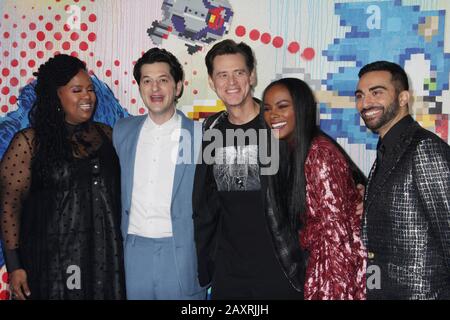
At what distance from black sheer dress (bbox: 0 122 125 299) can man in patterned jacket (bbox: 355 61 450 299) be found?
1.41 m

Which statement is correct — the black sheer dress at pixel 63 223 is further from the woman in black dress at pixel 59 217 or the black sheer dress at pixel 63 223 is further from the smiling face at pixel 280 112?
the smiling face at pixel 280 112

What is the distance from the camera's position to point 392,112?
92.5 inches

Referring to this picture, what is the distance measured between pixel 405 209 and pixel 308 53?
1.31 metres

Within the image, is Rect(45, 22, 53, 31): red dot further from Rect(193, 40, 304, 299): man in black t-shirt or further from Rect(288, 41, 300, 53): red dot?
Rect(288, 41, 300, 53): red dot

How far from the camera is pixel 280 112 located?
95.2 inches

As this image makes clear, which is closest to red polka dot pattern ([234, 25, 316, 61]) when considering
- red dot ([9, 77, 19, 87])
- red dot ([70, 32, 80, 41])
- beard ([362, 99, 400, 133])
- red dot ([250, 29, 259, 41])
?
red dot ([250, 29, 259, 41])

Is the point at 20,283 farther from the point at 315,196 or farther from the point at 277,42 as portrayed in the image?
the point at 277,42

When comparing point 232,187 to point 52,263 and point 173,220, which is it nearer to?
point 173,220

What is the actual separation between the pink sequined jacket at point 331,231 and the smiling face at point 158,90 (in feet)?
2.93

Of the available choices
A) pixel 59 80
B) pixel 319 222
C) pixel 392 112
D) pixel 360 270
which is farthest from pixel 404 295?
pixel 59 80

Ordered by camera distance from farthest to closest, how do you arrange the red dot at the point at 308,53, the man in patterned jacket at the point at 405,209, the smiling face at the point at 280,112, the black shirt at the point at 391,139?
the red dot at the point at 308,53 < the smiling face at the point at 280,112 < the black shirt at the point at 391,139 < the man in patterned jacket at the point at 405,209

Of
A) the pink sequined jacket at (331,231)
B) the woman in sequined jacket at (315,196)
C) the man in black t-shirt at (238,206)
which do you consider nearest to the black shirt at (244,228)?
the man in black t-shirt at (238,206)

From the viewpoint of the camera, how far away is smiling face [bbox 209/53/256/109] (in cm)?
264

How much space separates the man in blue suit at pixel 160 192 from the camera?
8.79 ft
